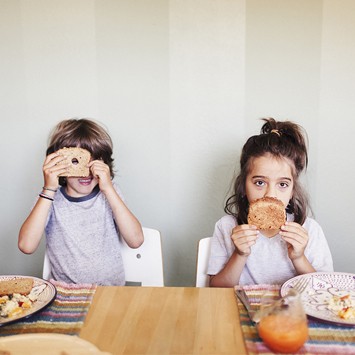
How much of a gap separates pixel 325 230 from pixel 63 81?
144cm

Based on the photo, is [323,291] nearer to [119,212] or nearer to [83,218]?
[119,212]

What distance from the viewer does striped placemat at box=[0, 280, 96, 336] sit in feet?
3.52

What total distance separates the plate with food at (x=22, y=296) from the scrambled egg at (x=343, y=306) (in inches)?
29.1

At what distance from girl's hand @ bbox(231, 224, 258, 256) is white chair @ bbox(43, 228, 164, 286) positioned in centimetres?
37

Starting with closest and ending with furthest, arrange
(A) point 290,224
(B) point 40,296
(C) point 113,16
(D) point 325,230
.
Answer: (B) point 40,296
(A) point 290,224
(C) point 113,16
(D) point 325,230

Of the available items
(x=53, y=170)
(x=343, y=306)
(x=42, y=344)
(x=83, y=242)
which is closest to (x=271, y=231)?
(x=343, y=306)

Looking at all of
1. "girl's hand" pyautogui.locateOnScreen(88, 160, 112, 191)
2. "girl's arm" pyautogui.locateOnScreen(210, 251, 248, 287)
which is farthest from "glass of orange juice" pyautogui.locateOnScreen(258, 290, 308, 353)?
"girl's hand" pyautogui.locateOnScreen(88, 160, 112, 191)

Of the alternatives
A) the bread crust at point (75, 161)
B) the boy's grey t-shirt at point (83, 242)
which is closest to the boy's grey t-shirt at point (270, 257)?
the boy's grey t-shirt at point (83, 242)

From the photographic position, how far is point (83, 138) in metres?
1.71

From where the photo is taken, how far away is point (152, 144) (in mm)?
2117

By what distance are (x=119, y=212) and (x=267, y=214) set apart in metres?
0.56

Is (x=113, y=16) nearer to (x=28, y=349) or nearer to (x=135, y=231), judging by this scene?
(x=135, y=231)

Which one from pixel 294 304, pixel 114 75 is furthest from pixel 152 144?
pixel 294 304

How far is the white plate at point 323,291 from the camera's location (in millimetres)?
1108
